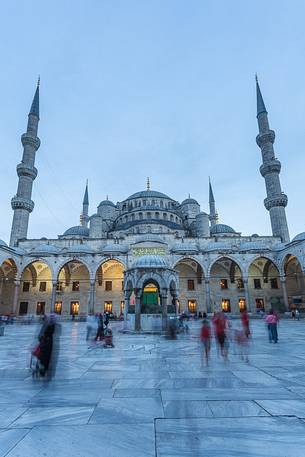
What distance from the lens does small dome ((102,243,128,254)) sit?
32.3m

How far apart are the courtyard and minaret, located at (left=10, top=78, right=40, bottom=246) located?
32.7m

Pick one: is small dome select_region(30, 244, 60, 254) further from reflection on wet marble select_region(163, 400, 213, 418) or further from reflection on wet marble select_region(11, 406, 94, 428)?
reflection on wet marble select_region(163, 400, 213, 418)

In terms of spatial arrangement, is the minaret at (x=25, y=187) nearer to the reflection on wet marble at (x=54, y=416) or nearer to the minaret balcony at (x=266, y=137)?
the minaret balcony at (x=266, y=137)

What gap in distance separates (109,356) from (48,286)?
29.0 metres

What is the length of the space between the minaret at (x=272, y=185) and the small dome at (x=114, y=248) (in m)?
20.5

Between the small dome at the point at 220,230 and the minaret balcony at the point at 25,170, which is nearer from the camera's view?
the minaret balcony at the point at 25,170

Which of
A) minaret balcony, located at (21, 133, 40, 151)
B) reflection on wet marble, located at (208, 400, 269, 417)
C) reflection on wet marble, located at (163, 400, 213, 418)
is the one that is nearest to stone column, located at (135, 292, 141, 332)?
reflection on wet marble, located at (163, 400, 213, 418)

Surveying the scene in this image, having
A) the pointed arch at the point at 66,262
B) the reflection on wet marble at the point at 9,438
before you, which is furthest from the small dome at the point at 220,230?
the reflection on wet marble at the point at 9,438

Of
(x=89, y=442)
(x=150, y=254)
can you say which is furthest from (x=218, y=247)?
(x=89, y=442)

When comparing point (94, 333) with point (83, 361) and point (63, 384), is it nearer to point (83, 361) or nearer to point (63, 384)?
point (83, 361)

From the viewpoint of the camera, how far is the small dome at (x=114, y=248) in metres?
32.3

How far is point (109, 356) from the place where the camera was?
771 centimetres

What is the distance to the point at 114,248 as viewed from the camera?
108 ft

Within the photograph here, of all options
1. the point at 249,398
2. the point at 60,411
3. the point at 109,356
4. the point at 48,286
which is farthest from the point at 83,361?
the point at 48,286
